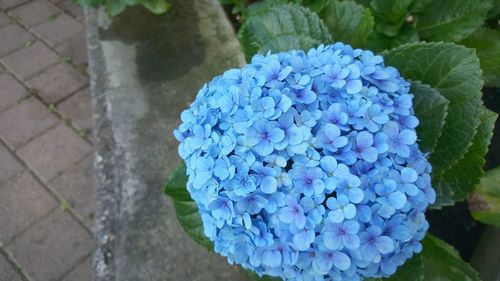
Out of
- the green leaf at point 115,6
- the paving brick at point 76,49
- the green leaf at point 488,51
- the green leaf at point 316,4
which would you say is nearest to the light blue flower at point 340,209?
the green leaf at point 316,4

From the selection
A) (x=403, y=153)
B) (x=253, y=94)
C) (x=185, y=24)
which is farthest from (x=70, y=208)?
(x=403, y=153)

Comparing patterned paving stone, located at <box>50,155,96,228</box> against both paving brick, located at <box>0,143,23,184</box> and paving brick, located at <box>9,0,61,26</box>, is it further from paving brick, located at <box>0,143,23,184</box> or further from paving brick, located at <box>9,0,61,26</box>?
paving brick, located at <box>9,0,61,26</box>

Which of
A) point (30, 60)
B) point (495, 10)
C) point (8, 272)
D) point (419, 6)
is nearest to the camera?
point (419, 6)

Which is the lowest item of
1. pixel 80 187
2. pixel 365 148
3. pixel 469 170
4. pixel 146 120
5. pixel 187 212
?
pixel 80 187

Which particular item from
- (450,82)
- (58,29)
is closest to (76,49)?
(58,29)

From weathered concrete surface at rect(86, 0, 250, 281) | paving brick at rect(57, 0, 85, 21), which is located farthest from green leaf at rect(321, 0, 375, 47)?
paving brick at rect(57, 0, 85, 21)

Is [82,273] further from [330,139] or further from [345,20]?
[330,139]

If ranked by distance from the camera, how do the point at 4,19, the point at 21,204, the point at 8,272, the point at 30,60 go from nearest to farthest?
the point at 8,272 < the point at 21,204 < the point at 30,60 < the point at 4,19
